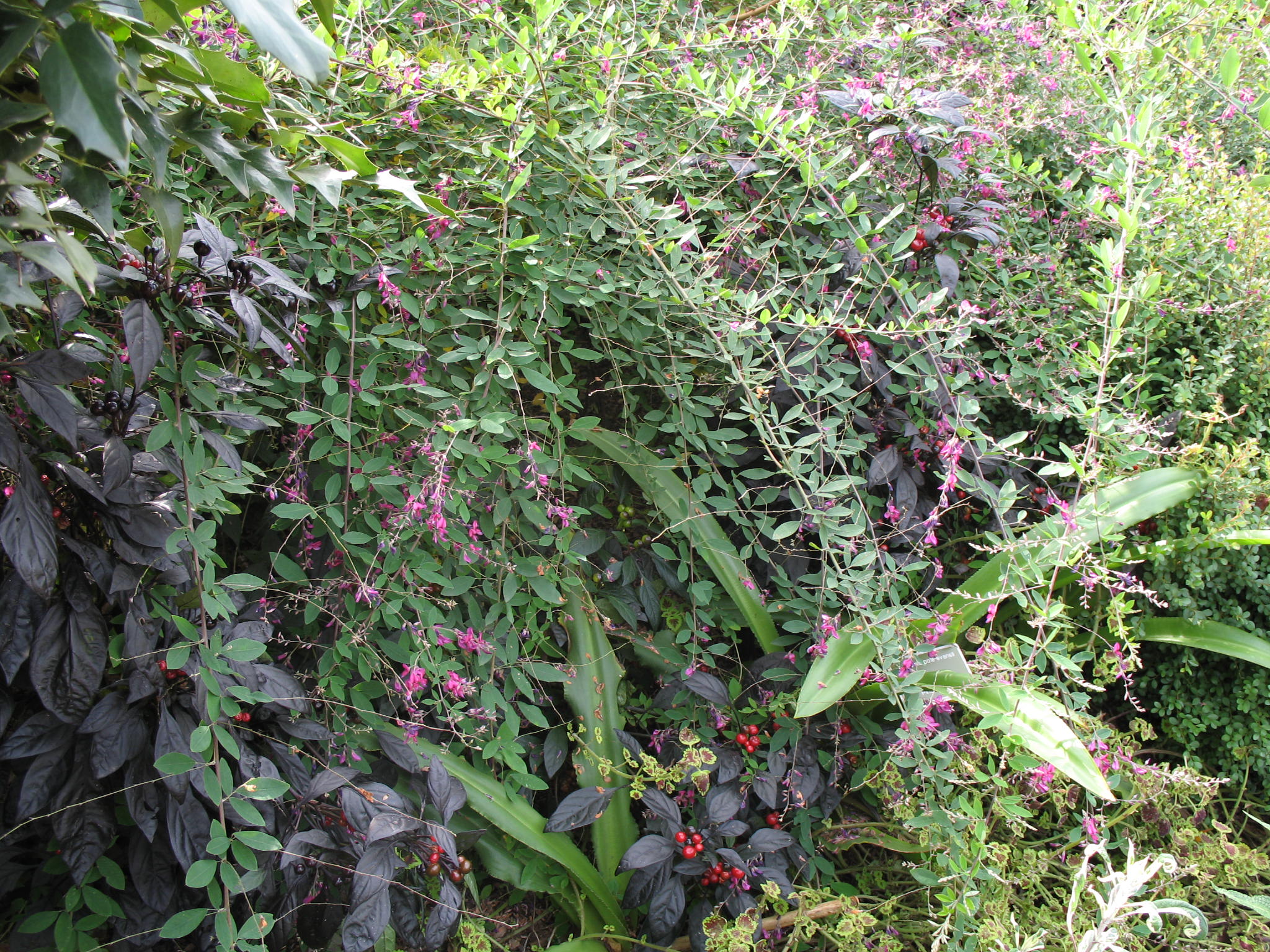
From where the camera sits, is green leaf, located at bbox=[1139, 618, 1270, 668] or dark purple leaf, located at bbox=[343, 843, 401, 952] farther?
green leaf, located at bbox=[1139, 618, 1270, 668]

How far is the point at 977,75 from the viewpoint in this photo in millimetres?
1998

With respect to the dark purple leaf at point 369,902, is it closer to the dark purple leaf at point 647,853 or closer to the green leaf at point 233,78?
the dark purple leaf at point 647,853

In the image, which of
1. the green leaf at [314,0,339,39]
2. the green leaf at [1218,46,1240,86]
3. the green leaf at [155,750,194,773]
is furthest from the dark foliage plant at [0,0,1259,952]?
the green leaf at [1218,46,1240,86]

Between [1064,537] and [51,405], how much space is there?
1.39m

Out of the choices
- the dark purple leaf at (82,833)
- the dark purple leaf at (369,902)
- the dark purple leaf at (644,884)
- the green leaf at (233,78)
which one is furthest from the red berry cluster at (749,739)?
the green leaf at (233,78)

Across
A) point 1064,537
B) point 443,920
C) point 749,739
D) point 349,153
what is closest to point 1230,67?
point 1064,537

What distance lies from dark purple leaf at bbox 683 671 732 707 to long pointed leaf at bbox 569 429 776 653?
0.47ft

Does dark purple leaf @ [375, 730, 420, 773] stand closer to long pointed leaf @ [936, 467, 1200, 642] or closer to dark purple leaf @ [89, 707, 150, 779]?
dark purple leaf @ [89, 707, 150, 779]

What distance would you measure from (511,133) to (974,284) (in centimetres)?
104

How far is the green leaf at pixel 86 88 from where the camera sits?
0.46 m

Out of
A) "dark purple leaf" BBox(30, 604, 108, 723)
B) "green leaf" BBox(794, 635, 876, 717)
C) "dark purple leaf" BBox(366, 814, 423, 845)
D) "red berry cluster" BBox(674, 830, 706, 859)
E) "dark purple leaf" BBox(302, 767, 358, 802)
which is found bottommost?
"red berry cluster" BBox(674, 830, 706, 859)

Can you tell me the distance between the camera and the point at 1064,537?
121 cm

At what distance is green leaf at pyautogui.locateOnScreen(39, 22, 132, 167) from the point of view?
1.51 ft

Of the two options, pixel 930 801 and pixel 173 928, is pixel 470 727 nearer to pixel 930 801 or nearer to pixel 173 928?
pixel 173 928
